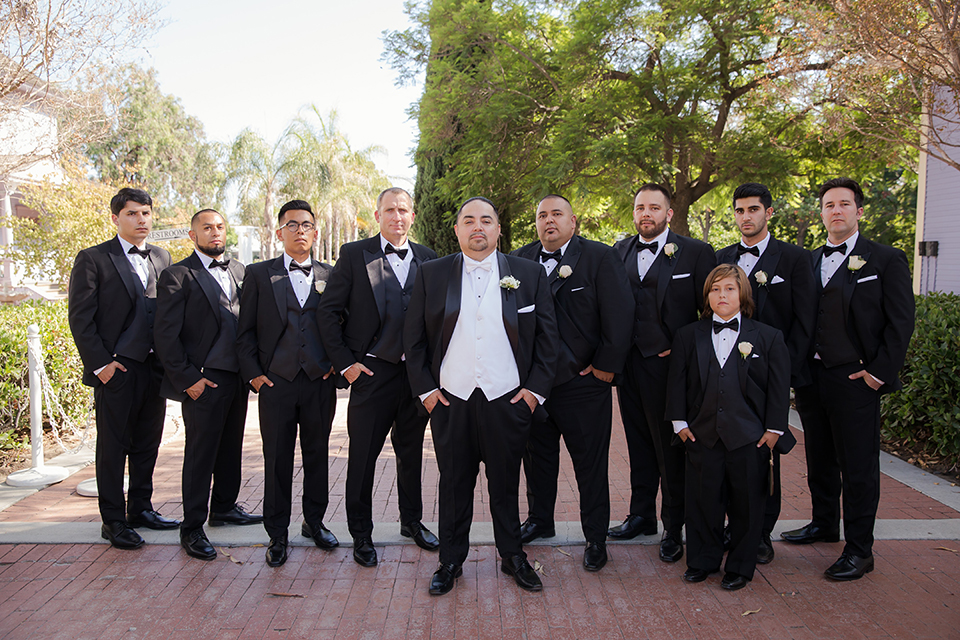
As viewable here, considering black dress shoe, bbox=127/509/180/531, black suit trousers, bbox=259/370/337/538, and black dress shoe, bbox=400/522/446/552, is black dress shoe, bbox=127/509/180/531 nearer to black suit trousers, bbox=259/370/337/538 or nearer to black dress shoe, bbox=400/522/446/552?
black suit trousers, bbox=259/370/337/538

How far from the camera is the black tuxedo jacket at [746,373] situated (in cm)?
375

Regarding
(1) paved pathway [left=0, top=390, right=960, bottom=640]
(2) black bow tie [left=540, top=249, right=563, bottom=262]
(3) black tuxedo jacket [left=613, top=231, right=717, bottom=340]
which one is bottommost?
(1) paved pathway [left=0, top=390, right=960, bottom=640]

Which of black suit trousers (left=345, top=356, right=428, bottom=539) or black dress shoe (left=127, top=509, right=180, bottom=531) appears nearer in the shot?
black suit trousers (left=345, top=356, right=428, bottom=539)

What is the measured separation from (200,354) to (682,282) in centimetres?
328

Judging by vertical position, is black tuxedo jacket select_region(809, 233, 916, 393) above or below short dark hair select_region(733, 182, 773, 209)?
below

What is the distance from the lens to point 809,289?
160 inches

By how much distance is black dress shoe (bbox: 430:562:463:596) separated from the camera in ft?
12.1

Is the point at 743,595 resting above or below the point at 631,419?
below

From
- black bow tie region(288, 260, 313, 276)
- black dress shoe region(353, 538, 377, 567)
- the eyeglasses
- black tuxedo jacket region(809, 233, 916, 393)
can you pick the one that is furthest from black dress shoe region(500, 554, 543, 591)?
the eyeglasses

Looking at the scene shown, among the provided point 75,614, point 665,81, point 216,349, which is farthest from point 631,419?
point 665,81

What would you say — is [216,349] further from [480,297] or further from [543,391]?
[543,391]

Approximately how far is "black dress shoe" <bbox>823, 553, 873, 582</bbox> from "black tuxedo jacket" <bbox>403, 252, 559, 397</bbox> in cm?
201

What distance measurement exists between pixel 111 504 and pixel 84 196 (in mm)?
14375

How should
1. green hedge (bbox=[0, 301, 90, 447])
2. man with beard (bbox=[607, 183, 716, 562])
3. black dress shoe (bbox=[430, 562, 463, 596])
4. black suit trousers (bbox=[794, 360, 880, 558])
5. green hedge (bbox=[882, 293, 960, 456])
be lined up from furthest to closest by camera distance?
green hedge (bbox=[0, 301, 90, 447]), green hedge (bbox=[882, 293, 960, 456]), man with beard (bbox=[607, 183, 716, 562]), black suit trousers (bbox=[794, 360, 880, 558]), black dress shoe (bbox=[430, 562, 463, 596])
